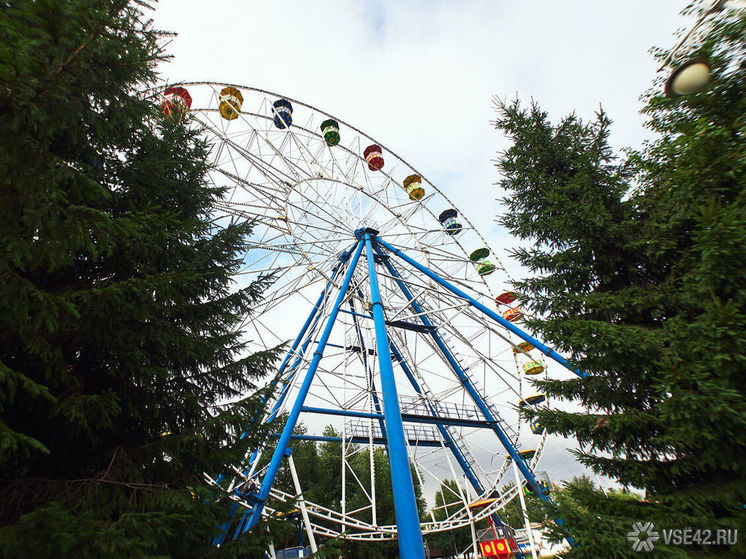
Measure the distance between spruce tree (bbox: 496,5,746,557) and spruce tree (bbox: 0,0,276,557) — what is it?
389 cm

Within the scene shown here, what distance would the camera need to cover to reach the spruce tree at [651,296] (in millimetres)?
3480

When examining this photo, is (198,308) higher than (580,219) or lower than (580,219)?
lower

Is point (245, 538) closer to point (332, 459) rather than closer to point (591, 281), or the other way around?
point (591, 281)

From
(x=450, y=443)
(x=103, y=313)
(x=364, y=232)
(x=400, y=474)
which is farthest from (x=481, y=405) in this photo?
(x=103, y=313)

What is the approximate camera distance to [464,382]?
12844 millimetres

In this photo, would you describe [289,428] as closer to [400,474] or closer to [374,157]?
[400,474]

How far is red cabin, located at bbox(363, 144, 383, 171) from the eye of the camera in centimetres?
1515

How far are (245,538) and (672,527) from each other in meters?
4.13

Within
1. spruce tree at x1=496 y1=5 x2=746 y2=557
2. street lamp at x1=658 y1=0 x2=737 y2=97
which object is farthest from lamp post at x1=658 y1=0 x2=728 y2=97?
spruce tree at x1=496 y1=5 x2=746 y2=557

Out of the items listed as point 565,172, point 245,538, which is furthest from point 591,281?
point 245,538

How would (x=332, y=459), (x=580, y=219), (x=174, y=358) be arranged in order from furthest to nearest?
(x=332, y=459)
(x=580, y=219)
(x=174, y=358)

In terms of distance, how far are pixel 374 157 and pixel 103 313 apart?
1314 centimetres

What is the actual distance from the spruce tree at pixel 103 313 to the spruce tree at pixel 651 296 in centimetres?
389

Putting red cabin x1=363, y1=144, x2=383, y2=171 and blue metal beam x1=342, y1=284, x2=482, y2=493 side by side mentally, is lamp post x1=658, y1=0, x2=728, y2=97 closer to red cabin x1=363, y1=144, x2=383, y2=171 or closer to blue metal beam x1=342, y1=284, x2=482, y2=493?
blue metal beam x1=342, y1=284, x2=482, y2=493
